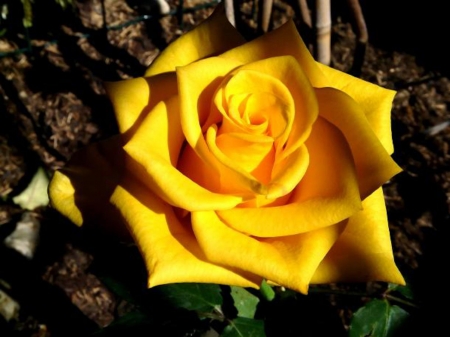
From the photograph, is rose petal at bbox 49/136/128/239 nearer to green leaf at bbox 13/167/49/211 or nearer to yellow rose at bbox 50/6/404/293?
yellow rose at bbox 50/6/404/293

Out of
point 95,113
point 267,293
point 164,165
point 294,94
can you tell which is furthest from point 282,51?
point 95,113

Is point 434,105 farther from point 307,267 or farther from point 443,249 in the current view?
point 307,267

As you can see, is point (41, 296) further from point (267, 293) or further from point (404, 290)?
point (404, 290)

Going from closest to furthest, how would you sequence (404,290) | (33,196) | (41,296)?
(404,290)
(41,296)
(33,196)

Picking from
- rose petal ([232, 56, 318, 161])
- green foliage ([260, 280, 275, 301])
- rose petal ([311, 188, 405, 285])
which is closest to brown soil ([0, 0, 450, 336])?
green foliage ([260, 280, 275, 301])

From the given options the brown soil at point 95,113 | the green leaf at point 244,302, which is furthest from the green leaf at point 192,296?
the brown soil at point 95,113

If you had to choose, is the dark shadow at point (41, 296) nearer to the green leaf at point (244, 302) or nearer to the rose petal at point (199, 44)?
the green leaf at point (244, 302)

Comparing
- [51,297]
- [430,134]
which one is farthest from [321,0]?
[51,297]
